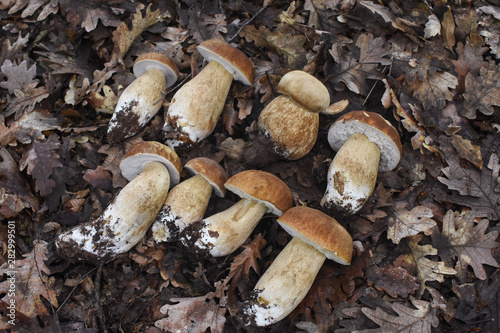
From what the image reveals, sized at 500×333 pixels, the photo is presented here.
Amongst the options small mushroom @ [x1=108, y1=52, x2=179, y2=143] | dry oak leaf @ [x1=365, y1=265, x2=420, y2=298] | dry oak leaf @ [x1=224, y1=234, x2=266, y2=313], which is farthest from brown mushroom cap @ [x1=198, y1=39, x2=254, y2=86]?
dry oak leaf @ [x1=365, y1=265, x2=420, y2=298]

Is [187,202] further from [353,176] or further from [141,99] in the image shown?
[353,176]

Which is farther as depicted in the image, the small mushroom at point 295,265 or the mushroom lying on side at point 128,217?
the mushroom lying on side at point 128,217

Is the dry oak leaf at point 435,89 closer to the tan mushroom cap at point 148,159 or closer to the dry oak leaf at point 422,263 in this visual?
the dry oak leaf at point 422,263

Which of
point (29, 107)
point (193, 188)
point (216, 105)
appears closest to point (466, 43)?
point (216, 105)

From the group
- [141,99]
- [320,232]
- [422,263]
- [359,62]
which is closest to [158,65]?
[141,99]

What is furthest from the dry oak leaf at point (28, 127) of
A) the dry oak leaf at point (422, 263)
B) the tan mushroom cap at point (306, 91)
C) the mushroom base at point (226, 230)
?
the dry oak leaf at point (422, 263)

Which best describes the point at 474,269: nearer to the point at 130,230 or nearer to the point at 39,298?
the point at 130,230

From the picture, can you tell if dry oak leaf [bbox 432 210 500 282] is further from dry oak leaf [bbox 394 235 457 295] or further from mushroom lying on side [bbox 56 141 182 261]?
mushroom lying on side [bbox 56 141 182 261]

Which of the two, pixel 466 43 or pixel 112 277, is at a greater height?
pixel 466 43
